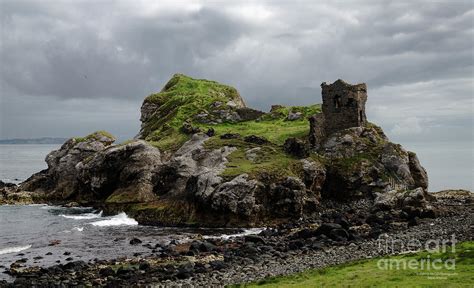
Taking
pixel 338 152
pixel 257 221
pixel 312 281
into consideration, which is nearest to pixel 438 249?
pixel 312 281

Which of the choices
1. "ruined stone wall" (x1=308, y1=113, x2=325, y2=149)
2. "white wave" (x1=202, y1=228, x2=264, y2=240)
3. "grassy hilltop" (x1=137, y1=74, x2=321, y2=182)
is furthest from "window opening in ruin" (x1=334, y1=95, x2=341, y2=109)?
"white wave" (x1=202, y1=228, x2=264, y2=240)

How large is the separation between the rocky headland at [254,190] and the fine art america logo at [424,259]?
2650mm

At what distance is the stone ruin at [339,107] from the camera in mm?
93250

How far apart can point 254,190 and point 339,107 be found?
99.6ft

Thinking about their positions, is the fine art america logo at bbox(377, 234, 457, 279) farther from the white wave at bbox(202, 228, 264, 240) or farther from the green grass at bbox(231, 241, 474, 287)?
the white wave at bbox(202, 228, 264, 240)

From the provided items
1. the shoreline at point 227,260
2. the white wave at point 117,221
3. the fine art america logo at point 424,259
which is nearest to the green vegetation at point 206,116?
the white wave at point 117,221

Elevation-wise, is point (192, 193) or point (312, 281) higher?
point (192, 193)

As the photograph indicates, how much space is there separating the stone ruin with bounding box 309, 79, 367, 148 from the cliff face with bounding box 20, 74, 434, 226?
1.16m

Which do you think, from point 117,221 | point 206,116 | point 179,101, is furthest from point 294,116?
point 117,221

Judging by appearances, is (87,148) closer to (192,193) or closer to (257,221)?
(192,193)

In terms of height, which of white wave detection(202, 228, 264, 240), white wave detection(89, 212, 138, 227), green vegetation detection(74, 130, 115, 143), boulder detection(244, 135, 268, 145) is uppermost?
green vegetation detection(74, 130, 115, 143)

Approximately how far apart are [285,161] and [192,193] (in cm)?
1657

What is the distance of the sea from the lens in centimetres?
5734

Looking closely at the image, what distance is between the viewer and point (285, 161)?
82.1 m
